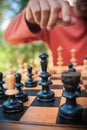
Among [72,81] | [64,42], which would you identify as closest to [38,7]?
[72,81]

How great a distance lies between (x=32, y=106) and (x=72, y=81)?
17 cm

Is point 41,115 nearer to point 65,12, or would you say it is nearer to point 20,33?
point 65,12

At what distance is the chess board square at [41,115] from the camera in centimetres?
52

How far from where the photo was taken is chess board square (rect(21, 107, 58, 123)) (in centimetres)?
52

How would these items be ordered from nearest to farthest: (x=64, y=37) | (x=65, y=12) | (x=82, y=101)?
(x=82, y=101), (x=65, y=12), (x=64, y=37)

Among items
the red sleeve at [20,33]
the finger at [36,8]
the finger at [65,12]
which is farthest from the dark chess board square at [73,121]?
the red sleeve at [20,33]

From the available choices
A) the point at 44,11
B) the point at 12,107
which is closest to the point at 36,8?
the point at 44,11

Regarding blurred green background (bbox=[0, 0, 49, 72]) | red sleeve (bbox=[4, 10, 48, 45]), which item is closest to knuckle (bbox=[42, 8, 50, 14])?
red sleeve (bbox=[4, 10, 48, 45])

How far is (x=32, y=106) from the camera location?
0.63 m

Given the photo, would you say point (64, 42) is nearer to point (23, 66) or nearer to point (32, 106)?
point (23, 66)

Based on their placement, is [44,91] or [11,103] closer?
[11,103]

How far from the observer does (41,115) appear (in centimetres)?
55

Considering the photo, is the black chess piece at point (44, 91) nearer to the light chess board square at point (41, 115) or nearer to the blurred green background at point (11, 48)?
the light chess board square at point (41, 115)

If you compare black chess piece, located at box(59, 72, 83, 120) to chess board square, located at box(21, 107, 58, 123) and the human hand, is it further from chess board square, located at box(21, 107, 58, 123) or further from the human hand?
the human hand
